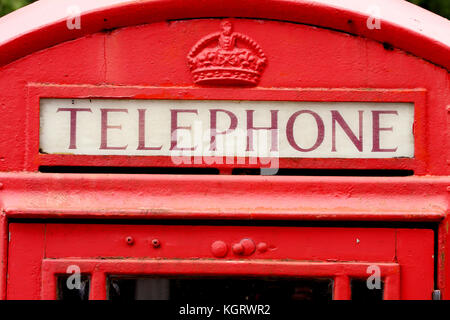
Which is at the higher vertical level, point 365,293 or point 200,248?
point 200,248

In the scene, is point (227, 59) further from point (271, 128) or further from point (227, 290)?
point (227, 290)

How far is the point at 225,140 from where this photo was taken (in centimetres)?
159

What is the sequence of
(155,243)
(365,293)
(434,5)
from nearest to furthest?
(155,243)
(365,293)
(434,5)

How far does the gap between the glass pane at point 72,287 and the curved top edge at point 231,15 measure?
591mm

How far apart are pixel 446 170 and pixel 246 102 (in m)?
0.55

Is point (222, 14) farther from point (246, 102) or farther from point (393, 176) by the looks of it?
point (393, 176)

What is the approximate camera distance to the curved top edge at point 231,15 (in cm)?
158

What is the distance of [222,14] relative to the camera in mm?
1596

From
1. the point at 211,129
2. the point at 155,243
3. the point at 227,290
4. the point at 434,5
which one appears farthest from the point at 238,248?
the point at 434,5

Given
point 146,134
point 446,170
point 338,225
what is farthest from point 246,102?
point 446,170

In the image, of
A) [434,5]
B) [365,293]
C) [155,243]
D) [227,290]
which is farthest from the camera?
[434,5]

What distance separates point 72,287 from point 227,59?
0.72 m

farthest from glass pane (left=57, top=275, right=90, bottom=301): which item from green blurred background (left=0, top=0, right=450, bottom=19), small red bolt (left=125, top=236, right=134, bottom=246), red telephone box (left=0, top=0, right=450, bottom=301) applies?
green blurred background (left=0, top=0, right=450, bottom=19)

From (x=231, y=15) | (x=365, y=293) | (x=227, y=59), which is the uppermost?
(x=231, y=15)
